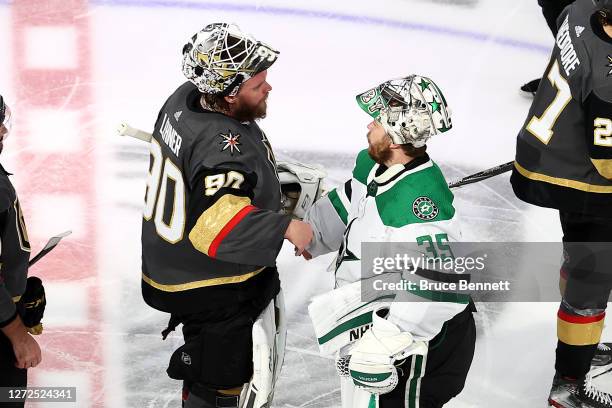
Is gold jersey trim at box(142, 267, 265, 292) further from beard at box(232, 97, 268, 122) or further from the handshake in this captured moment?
beard at box(232, 97, 268, 122)

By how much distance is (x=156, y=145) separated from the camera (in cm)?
324

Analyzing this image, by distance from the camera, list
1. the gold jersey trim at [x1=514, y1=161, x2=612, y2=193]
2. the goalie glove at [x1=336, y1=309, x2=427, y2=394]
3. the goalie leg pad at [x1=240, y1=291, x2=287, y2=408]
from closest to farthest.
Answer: the goalie glove at [x1=336, y1=309, x2=427, y2=394] → the goalie leg pad at [x1=240, y1=291, x2=287, y2=408] → the gold jersey trim at [x1=514, y1=161, x2=612, y2=193]

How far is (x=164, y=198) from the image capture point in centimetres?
319

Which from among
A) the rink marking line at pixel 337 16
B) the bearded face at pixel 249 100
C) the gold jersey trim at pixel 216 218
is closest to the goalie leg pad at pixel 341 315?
the gold jersey trim at pixel 216 218

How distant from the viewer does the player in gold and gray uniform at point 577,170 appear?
10.8 ft

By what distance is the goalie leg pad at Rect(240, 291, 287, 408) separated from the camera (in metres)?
3.23

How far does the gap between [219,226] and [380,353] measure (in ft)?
1.85

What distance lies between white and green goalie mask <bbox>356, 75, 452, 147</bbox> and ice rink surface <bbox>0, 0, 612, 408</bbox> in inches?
52.5

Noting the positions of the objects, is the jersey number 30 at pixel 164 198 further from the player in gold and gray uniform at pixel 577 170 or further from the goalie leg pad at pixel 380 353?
the player in gold and gray uniform at pixel 577 170

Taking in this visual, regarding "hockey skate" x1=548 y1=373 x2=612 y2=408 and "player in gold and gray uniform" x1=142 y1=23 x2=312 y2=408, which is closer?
"player in gold and gray uniform" x1=142 y1=23 x2=312 y2=408

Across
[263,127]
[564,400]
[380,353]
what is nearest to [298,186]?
[380,353]

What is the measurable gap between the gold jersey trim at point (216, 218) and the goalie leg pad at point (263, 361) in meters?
0.45

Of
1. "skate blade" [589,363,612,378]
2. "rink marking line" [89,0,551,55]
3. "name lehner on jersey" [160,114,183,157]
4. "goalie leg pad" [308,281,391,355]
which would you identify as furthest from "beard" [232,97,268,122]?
"rink marking line" [89,0,551,55]

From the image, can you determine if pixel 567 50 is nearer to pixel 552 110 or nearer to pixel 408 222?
pixel 552 110
